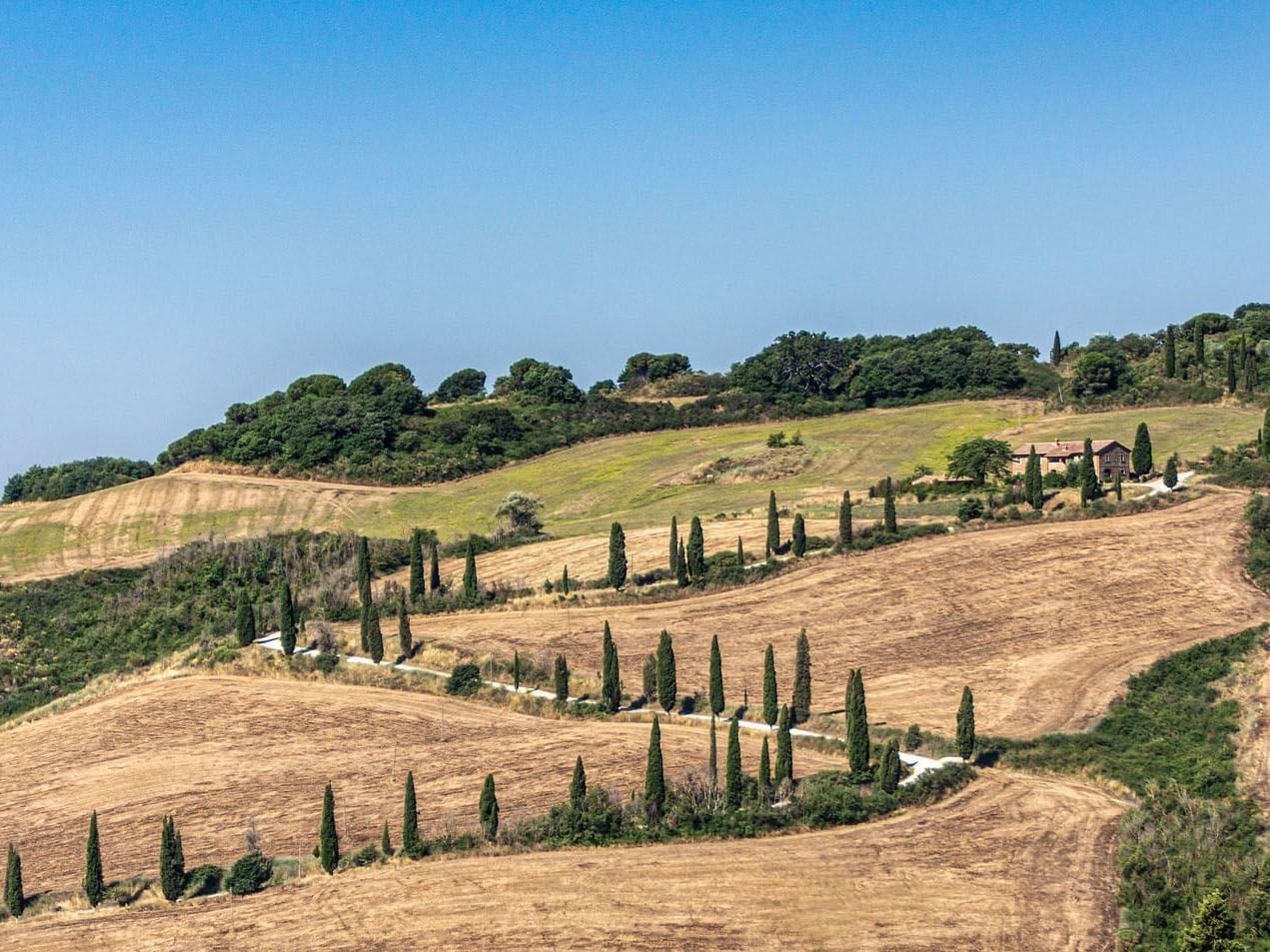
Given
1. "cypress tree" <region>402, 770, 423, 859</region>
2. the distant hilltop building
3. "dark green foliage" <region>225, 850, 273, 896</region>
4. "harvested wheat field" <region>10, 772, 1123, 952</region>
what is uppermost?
the distant hilltop building

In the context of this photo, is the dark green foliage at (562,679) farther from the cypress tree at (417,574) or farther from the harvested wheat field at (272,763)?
the cypress tree at (417,574)

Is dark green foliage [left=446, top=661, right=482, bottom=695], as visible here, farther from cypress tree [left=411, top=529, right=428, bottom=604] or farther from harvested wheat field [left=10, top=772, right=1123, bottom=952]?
harvested wheat field [left=10, top=772, right=1123, bottom=952]

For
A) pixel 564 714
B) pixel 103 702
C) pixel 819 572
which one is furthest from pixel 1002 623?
pixel 103 702

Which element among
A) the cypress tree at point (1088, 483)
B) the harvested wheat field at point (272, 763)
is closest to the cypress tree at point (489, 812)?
the harvested wheat field at point (272, 763)

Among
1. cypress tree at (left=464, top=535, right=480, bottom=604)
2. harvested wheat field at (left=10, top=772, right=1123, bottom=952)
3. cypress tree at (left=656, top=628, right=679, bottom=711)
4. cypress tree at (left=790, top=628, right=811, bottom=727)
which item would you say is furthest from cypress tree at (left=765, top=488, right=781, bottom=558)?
harvested wheat field at (left=10, top=772, right=1123, bottom=952)

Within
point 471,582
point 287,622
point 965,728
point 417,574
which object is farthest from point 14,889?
point 965,728

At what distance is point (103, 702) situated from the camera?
8444 cm

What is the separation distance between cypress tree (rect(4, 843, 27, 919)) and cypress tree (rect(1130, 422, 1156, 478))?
71.4 m

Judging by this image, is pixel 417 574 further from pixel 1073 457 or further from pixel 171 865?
pixel 1073 457

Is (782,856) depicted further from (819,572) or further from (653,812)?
(819,572)

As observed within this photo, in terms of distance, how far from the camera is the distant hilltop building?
104938mm

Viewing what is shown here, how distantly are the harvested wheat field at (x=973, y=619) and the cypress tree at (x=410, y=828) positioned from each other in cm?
2074

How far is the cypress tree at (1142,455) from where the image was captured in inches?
4053

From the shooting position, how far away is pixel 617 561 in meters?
93.0
